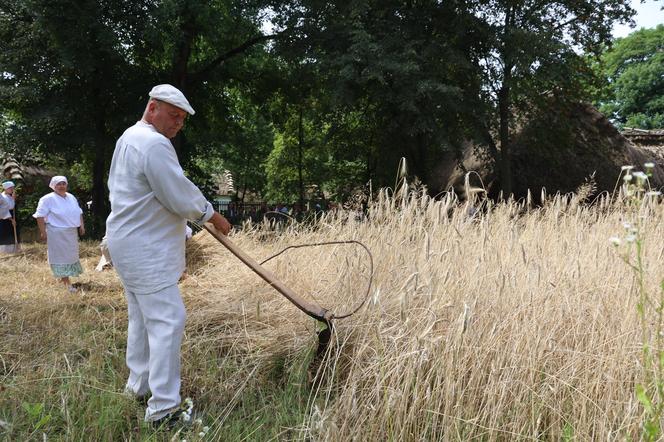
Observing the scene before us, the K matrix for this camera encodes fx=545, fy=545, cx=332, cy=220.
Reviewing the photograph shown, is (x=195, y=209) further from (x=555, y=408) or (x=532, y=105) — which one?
(x=532, y=105)

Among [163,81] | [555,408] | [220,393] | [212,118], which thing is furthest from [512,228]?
[212,118]

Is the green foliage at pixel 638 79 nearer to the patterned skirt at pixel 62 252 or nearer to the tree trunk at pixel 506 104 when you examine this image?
the tree trunk at pixel 506 104

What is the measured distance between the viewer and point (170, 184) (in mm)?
2357

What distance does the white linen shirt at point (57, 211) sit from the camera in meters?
6.10

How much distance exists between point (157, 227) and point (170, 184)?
8.8 inches

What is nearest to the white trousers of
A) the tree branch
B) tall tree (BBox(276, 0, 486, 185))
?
tall tree (BBox(276, 0, 486, 185))

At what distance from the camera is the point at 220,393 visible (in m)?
2.81

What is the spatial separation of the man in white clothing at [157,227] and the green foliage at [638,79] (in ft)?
125

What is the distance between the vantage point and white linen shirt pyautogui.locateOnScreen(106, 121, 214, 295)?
7.74ft

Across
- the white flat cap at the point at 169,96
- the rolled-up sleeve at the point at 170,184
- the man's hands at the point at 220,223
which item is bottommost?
the man's hands at the point at 220,223

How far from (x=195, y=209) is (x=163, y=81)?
13509 mm

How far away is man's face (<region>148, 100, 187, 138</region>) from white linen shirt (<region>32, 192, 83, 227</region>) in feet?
14.0

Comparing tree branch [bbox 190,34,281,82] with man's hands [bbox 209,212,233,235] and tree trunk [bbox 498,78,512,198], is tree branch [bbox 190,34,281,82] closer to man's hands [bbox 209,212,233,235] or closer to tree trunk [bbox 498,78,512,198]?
tree trunk [bbox 498,78,512,198]

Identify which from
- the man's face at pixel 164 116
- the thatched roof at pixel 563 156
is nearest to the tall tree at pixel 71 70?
the thatched roof at pixel 563 156
